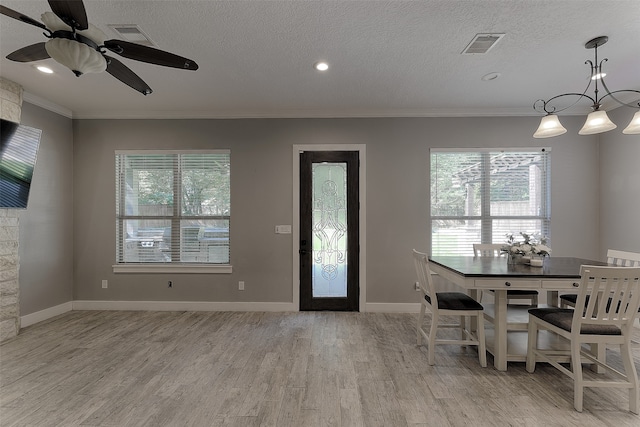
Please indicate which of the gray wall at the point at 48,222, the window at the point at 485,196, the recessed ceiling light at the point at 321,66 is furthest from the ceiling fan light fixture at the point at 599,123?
the gray wall at the point at 48,222

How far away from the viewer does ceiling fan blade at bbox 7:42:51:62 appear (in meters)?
1.93

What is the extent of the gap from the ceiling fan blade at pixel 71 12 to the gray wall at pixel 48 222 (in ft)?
10.0

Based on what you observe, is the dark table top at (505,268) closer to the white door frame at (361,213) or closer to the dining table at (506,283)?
the dining table at (506,283)

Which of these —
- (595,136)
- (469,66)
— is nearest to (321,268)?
(469,66)

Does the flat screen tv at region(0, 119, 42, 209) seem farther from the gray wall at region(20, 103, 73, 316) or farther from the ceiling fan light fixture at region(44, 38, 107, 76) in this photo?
the ceiling fan light fixture at region(44, 38, 107, 76)

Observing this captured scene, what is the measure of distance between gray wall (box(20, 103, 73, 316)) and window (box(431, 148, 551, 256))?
16.9 ft

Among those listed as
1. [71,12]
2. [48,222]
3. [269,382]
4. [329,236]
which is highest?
[71,12]

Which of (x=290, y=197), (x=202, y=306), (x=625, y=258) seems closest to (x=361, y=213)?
(x=290, y=197)

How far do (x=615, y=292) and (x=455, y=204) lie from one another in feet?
7.90

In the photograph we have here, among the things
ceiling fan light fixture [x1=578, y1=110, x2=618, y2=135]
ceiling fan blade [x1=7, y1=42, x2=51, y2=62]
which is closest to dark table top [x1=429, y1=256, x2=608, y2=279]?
ceiling fan light fixture [x1=578, y1=110, x2=618, y2=135]

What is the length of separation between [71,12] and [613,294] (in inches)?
143

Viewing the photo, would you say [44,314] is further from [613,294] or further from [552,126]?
[552,126]

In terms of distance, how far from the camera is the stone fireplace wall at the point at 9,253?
3289mm

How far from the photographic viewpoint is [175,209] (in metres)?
4.40
